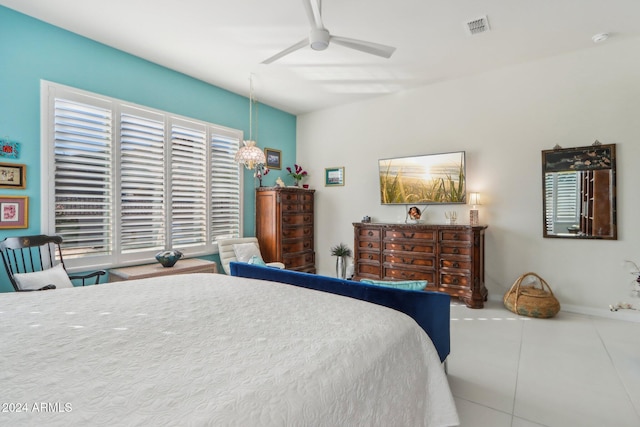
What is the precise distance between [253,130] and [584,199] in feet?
15.8

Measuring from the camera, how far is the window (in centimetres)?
320

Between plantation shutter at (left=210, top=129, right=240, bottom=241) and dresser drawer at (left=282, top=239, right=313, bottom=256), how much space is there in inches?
31.7

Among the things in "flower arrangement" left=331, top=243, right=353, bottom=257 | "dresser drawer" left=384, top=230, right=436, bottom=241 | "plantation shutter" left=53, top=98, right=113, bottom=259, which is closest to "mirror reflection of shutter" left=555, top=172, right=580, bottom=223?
"dresser drawer" left=384, top=230, right=436, bottom=241

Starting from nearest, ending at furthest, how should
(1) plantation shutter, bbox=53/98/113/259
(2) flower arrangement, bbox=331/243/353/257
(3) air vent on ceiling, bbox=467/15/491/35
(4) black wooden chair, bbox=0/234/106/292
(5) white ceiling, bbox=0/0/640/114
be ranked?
(4) black wooden chair, bbox=0/234/106/292 < (5) white ceiling, bbox=0/0/640/114 < (3) air vent on ceiling, bbox=467/15/491/35 < (1) plantation shutter, bbox=53/98/113/259 < (2) flower arrangement, bbox=331/243/353/257

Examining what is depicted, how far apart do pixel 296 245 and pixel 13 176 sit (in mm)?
3653

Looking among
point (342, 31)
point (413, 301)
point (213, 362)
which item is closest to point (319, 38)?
point (342, 31)

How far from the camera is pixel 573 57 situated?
3762 millimetres

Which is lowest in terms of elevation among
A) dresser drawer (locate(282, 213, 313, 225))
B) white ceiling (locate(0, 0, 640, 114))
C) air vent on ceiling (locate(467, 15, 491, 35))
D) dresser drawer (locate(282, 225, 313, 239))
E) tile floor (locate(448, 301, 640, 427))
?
tile floor (locate(448, 301, 640, 427))

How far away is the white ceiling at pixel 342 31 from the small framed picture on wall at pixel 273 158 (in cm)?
141

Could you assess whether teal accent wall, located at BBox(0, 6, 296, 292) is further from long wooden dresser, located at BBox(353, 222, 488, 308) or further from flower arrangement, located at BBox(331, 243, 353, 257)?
long wooden dresser, located at BBox(353, 222, 488, 308)

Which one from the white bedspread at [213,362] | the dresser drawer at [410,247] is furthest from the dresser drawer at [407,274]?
the white bedspread at [213,362]

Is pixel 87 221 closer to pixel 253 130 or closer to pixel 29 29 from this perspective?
pixel 29 29

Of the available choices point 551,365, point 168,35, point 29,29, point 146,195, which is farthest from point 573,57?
point 29,29

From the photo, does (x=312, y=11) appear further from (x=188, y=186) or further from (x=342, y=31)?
(x=188, y=186)
